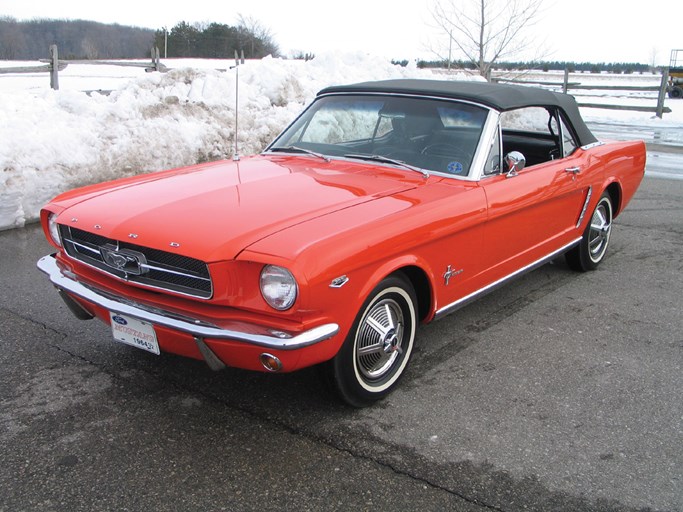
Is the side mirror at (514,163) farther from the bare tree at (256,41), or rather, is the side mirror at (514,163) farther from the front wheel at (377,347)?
the bare tree at (256,41)

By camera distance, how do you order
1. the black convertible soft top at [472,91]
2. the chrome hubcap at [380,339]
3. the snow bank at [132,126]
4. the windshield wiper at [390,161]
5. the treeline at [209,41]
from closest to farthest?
the chrome hubcap at [380,339]
the windshield wiper at [390,161]
the black convertible soft top at [472,91]
the snow bank at [132,126]
the treeline at [209,41]

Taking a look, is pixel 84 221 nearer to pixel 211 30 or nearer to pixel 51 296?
pixel 51 296

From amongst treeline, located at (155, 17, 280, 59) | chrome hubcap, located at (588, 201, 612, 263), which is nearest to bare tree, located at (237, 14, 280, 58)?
treeline, located at (155, 17, 280, 59)

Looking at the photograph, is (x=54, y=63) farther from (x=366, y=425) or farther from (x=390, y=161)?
(x=366, y=425)

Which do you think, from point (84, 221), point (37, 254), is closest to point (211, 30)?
point (37, 254)

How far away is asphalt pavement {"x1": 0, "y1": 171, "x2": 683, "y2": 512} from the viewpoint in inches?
104

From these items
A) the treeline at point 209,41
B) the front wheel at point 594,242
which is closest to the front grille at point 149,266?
the front wheel at point 594,242

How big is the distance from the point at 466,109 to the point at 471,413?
77.4 inches

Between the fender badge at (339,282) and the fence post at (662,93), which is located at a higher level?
the fence post at (662,93)

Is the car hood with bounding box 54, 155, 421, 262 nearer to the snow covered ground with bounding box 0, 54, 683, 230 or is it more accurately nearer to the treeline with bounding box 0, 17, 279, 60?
the snow covered ground with bounding box 0, 54, 683, 230

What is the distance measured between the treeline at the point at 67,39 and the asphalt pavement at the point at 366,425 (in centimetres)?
4261

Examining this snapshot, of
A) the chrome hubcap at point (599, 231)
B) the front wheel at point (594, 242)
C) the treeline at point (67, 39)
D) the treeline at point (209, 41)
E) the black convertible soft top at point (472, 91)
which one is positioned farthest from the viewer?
the treeline at point (67, 39)

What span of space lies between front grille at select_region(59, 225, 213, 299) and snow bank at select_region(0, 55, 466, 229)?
4028 mm

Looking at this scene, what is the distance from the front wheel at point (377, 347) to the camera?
122 inches
